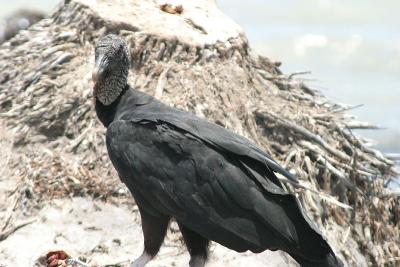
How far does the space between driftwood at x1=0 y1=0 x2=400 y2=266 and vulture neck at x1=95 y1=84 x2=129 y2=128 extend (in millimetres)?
1405

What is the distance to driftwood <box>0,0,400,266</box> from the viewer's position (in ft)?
28.6

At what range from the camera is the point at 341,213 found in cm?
902

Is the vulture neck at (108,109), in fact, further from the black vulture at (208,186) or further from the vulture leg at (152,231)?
the vulture leg at (152,231)

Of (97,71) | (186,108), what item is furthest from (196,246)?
(186,108)

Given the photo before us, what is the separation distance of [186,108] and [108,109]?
1782 mm

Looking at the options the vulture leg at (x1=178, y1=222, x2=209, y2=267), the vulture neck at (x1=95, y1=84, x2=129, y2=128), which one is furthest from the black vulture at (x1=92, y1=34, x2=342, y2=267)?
the vulture neck at (x1=95, y1=84, x2=129, y2=128)

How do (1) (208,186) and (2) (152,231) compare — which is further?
(2) (152,231)

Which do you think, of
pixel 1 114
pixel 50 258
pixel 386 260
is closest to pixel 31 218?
pixel 50 258

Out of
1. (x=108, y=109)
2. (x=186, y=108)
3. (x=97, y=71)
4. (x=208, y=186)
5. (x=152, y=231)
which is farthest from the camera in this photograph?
(x=186, y=108)

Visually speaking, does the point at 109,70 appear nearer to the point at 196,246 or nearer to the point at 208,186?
the point at 208,186

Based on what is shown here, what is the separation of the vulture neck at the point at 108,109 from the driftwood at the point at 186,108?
Answer: 4.61ft

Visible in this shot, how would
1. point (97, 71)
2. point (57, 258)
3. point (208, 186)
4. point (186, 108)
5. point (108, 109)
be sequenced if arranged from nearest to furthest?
point (208, 186) → point (97, 71) → point (108, 109) → point (57, 258) → point (186, 108)

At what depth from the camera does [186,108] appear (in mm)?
8789

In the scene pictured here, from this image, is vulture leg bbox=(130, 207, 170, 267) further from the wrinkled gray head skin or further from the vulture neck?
the wrinkled gray head skin
